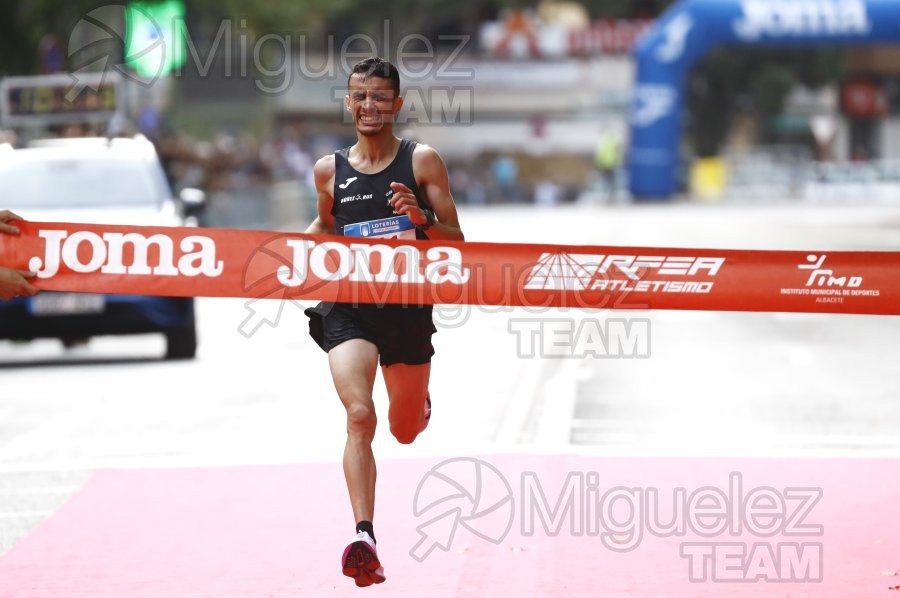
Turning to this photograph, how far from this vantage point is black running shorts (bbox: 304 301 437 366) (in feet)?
23.7

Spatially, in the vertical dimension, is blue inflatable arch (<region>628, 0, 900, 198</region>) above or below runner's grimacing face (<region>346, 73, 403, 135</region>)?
above

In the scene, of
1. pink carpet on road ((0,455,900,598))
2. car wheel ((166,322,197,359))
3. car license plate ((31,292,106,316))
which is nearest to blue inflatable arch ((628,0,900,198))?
car wheel ((166,322,197,359))

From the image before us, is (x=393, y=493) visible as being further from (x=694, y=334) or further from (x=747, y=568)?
(x=694, y=334)

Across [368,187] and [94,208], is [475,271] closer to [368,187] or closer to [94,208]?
[368,187]

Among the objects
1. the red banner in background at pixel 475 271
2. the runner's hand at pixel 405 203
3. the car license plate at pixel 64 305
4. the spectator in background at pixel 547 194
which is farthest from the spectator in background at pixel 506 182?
the runner's hand at pixel 405 203

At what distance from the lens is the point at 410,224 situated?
7.30m

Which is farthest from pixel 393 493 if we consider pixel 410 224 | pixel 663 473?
pixel 410 224

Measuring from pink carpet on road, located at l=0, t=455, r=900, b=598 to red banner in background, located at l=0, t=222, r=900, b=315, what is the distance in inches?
40.0

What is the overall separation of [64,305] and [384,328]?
8.64 meters

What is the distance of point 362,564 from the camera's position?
640 centimetres

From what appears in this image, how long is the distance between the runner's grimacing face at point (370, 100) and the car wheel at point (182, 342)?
9.24 meters

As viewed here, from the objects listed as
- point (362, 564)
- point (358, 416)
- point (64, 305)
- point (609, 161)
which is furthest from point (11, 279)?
point (609, 161)

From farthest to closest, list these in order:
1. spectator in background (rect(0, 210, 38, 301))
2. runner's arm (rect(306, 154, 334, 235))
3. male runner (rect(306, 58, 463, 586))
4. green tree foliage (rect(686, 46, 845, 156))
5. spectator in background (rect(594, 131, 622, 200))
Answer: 1. green tree foliage (rect(686, 46, 845, 156))
2. spectator in background (rect(594, 131, 622, 200))
3. spectator in background (rect(0, 210, 38, 301))
4. runner's arm (rect(306, 154, 334, 235))
5. male runner (rect(306, 58, 463, 586))

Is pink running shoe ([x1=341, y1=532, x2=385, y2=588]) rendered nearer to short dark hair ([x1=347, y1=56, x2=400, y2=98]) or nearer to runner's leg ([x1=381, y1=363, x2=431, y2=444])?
runner's leg ([x1=381, y1=363, x2=431, y2=444])
